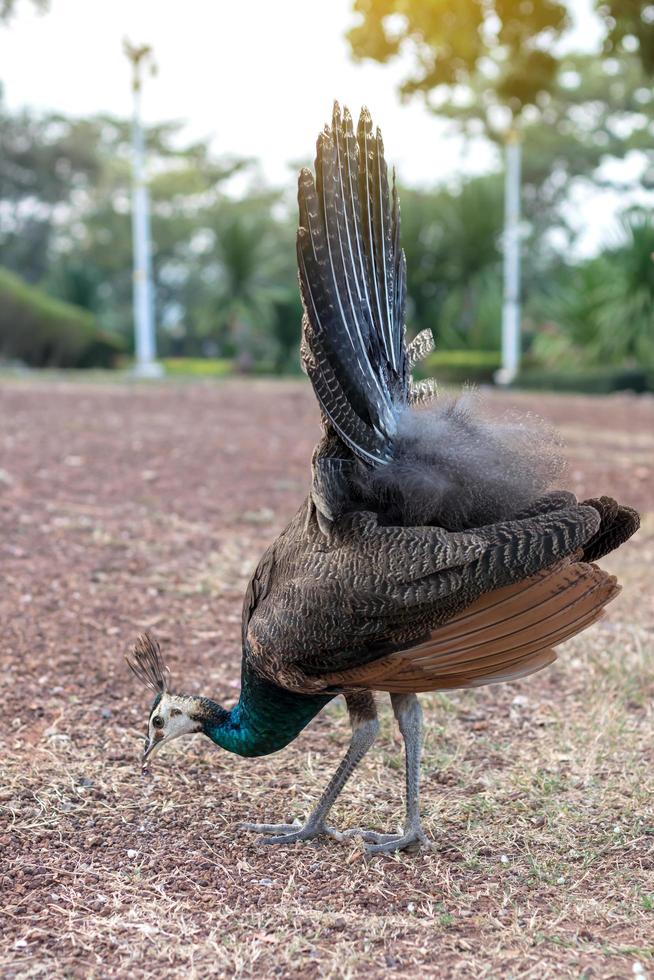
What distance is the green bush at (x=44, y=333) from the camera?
1772 cm

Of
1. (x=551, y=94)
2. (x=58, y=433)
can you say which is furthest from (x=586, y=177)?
(x=58, y=433)

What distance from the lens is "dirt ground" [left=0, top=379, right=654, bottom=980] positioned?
238 centimetres

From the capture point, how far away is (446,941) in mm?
2395

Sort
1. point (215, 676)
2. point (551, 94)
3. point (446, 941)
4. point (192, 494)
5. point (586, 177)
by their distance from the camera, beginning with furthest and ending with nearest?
point (586, 177)
point (551, 94)
point (192, 494)
point (215, 676)
point (446, 941)

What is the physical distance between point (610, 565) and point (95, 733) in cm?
340

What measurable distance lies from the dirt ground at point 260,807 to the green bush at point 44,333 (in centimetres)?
1272

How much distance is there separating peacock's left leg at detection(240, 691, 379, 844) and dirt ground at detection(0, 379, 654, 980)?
0.06 meters

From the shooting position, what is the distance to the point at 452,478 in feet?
9.12

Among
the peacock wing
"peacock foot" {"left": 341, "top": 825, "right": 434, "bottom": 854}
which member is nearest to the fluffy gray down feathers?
the peacock wing

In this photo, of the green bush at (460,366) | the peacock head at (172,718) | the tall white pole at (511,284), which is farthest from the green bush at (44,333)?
the peacock head at (172,718)

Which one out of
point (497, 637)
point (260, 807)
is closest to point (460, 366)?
point (260, 807)

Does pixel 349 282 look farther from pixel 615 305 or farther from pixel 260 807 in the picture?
pixel 615 305

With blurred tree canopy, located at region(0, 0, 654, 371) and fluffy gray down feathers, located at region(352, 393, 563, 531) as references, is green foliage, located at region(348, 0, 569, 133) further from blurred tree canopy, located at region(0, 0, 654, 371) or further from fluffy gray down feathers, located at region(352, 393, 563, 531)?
fluffy gray down feathers, located at region(352, 393, 563, 531)

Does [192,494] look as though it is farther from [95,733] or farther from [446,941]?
[446,941]
